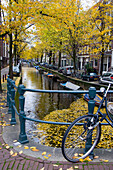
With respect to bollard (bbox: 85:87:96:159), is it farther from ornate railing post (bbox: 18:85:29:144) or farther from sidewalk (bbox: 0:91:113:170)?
ornate railing post (bbox: 18:85:29:144)

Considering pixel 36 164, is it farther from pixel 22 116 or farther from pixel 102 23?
pixel 102 23

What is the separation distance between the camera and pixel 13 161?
3295mm

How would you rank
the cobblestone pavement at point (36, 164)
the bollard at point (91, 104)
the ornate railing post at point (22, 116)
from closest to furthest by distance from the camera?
the cobblestone pavement at point (36, 164) < the bollard at point (91, 104) < the ornate railing post at point (22, 116)

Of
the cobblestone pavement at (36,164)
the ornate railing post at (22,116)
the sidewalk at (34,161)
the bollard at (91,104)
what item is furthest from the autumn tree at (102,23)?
the cobblestone pavement at (36,164)

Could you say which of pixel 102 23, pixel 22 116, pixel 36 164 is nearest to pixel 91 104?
pixel 36 164

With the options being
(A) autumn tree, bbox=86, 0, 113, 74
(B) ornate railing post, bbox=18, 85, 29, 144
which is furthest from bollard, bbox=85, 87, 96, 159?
(A) autumn tree, bbox=86, 0, 113, 74

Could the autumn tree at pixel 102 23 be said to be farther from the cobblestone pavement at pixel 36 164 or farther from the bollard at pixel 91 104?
the cobblestone pavement at pixel 36 164

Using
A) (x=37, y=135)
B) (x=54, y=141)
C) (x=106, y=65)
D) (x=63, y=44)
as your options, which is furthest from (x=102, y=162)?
(x=106, y=65)

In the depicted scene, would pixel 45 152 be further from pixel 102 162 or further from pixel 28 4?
pixel 28 4

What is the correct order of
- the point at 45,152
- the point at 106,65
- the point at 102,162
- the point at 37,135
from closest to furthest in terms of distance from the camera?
the point at 102,162
the point at 45,152
the point at 37,135
the point at 106,65

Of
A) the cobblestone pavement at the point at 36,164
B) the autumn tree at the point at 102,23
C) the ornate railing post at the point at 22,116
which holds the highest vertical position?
the autumn tree at the point at 102,23

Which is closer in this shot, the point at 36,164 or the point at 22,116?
the point at 36,164

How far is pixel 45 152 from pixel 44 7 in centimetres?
1175

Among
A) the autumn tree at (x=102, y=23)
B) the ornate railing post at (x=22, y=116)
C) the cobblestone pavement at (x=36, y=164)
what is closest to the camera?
the cobblestone pavement at (x=36, y=164)
